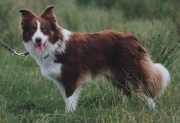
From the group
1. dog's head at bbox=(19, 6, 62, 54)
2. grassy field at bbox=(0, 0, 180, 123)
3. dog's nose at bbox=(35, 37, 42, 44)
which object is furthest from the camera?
dog's head at bbox=(19, 6, 62, 54)

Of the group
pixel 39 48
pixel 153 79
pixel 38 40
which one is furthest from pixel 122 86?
pixel 38 40

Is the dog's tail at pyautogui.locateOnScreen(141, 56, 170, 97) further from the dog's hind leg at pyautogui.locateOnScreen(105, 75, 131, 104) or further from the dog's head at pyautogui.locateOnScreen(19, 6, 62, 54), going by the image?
the dog's head at pyautogui.locateOnScreen(19, 6, 62, 54)

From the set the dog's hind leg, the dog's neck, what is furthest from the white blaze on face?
the dog's hind leg

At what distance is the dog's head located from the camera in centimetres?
511

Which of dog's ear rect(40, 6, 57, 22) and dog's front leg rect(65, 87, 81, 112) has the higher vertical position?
dog's ear rect(40, 6, 57, 22)

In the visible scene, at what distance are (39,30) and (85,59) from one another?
0.92 metres

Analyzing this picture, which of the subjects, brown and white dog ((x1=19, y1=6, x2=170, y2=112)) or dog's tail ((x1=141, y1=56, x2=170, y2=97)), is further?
dog's tail ((x1=141, y1=56, x2=170, y2=97))

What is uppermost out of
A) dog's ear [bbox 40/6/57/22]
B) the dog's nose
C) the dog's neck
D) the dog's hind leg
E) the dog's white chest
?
dog's ear [bbox 40/6/57/22]

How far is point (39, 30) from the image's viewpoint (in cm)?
512

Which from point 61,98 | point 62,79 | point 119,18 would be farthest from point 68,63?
point 119,18

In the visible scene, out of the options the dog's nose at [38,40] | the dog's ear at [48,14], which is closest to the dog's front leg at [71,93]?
the dog's nose at [38,40]

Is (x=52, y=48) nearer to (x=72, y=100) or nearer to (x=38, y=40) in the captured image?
(x=38, y=40)

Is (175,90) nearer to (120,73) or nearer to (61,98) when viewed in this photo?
(120,73)

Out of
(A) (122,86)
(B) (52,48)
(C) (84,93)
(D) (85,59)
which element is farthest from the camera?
(C) (84,93)
